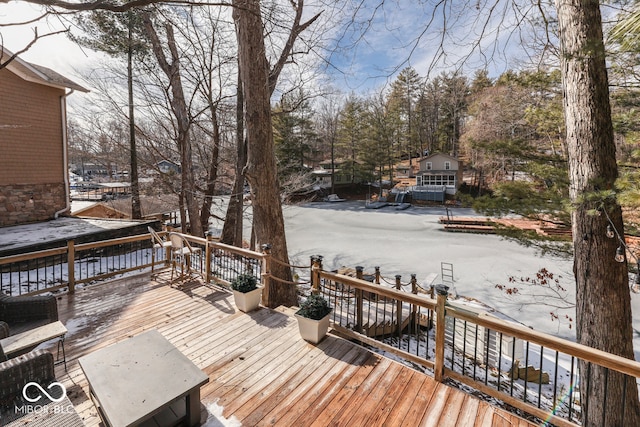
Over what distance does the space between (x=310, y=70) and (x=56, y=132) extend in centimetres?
894

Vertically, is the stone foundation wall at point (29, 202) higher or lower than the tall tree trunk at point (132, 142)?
lower

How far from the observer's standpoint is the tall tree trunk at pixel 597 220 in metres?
2.75

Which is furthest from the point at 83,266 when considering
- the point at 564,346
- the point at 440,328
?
the point at 564,346

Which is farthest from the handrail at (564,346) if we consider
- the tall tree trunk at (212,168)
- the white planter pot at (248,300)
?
the tall tree trunk at (212,168)

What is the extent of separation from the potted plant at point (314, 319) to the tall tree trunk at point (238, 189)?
250 inches

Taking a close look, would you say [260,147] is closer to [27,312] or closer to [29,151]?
[27,312]

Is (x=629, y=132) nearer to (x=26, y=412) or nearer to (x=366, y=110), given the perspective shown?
(x=26, y=412)

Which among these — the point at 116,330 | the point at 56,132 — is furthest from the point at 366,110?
the point at 116,330

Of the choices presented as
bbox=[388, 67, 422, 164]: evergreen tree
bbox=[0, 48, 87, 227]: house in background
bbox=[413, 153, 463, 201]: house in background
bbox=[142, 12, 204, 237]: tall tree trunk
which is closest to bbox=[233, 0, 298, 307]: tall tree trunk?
bbox=[142, 12, 204, 237]: tall tree trunk

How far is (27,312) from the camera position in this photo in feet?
11.2

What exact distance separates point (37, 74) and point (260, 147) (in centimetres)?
943

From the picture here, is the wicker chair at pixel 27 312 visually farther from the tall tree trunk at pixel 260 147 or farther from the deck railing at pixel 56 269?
the tall tree trunk at pixel 260 147

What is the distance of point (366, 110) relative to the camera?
30891 mm

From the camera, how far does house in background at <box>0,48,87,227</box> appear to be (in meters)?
8.66
